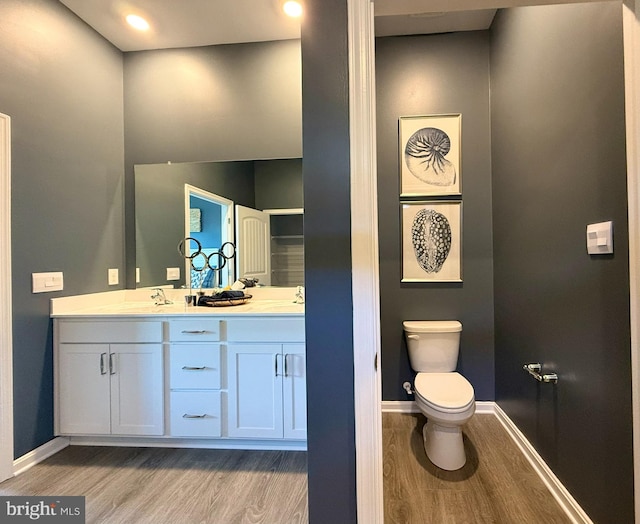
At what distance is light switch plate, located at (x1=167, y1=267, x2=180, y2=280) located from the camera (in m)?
2.69

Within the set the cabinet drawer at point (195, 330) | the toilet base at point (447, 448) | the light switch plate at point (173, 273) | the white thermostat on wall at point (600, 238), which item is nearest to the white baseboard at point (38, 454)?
the cabinet drawer at point (195, 330)

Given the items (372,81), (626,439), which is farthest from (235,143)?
(626,439)

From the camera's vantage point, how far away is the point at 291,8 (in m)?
2.24

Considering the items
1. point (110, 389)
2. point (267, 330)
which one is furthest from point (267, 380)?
point (110, 389)

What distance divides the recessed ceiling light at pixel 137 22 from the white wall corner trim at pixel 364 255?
A: 6.68 ft

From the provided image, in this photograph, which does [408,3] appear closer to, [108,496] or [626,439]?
[626,439]

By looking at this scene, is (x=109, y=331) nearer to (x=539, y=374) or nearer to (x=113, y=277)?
(x=113, y=277)

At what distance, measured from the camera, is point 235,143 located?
8.55 feet

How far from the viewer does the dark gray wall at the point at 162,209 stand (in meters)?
2.65

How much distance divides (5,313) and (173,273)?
3.38 feet

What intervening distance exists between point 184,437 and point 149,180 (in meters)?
1.92

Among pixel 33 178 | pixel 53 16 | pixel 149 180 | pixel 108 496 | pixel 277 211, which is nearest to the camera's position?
pixel 108 496

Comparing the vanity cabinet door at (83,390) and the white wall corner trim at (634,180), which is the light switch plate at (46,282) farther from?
the white wall corner trim at (634,180)

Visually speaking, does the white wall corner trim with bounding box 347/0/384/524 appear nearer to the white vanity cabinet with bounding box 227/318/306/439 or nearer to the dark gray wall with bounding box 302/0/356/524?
the dark gray wall with bounding box 302/0/356/524
